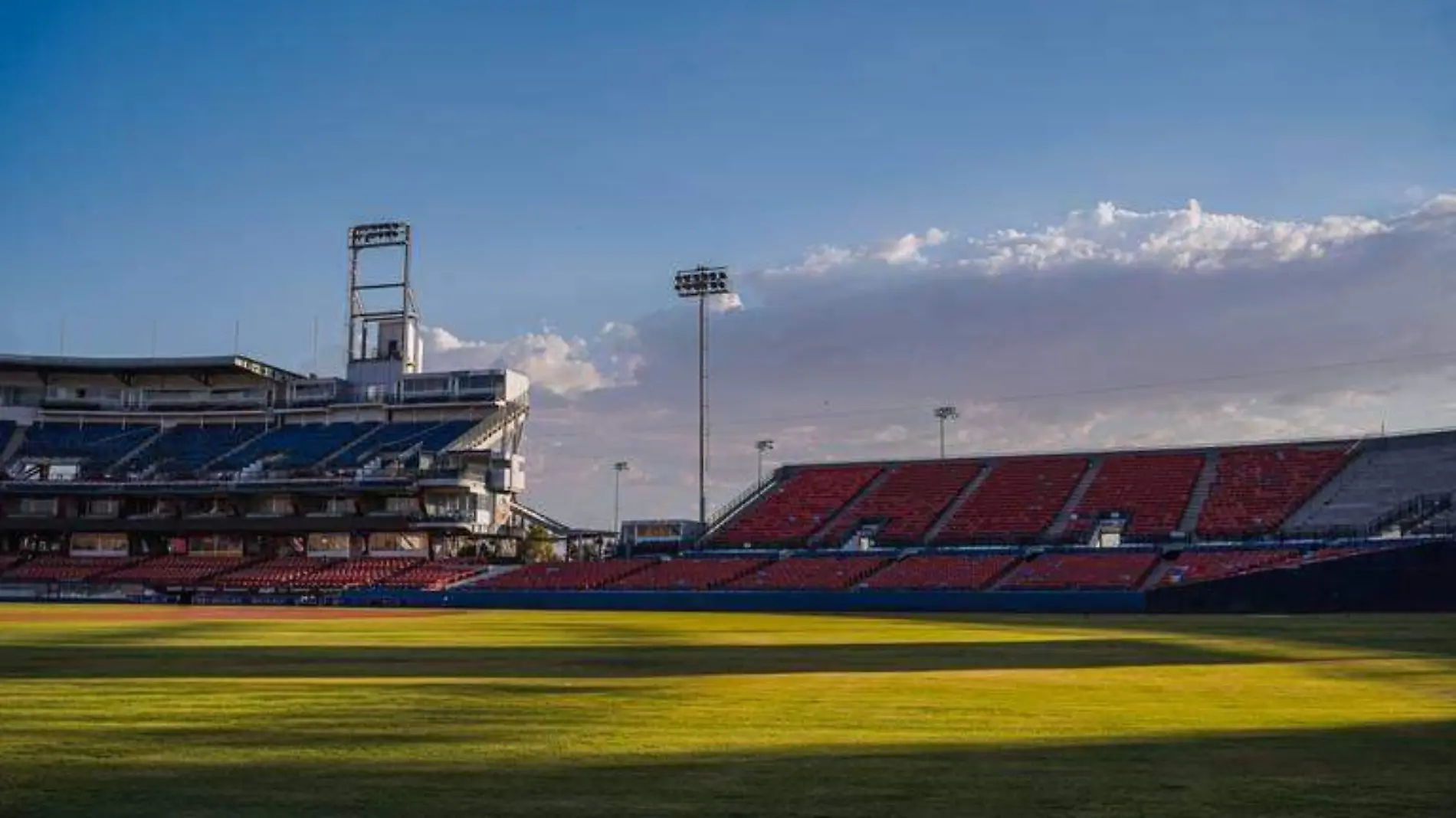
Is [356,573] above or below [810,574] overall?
below

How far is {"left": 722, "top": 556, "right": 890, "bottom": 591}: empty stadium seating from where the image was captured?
6744 centimetres

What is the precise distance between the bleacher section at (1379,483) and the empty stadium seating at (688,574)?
29.6 metres

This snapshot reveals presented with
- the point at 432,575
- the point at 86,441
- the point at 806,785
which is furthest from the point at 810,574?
the point at 86,441

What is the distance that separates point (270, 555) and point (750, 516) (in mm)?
36308

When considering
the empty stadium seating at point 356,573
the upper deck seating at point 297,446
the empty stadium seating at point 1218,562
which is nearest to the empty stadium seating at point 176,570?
the upper deck seating at point 297,446

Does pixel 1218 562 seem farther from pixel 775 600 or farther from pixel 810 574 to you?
pixel 775 600

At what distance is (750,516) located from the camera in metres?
85.8

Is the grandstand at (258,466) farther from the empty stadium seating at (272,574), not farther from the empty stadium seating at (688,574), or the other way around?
the empty stadium seating at (688,574)

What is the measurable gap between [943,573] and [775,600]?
29.6ft

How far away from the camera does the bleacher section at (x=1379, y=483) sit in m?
62.8

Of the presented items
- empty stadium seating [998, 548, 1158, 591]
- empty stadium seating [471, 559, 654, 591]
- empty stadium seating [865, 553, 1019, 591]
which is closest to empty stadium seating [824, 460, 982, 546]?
empty stadium seating [865, 553, 1019, 591]

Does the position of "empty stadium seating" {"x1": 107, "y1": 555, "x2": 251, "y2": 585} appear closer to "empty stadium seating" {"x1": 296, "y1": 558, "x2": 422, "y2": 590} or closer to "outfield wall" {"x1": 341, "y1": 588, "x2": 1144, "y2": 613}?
"empty stadium seating" {"x1": 296, "y1": 558, "x2": 422, "y2": 590}

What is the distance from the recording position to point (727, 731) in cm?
1377

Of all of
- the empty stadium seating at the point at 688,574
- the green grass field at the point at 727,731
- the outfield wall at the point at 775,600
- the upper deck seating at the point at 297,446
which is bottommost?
the outfield wall at the point at 775,600
